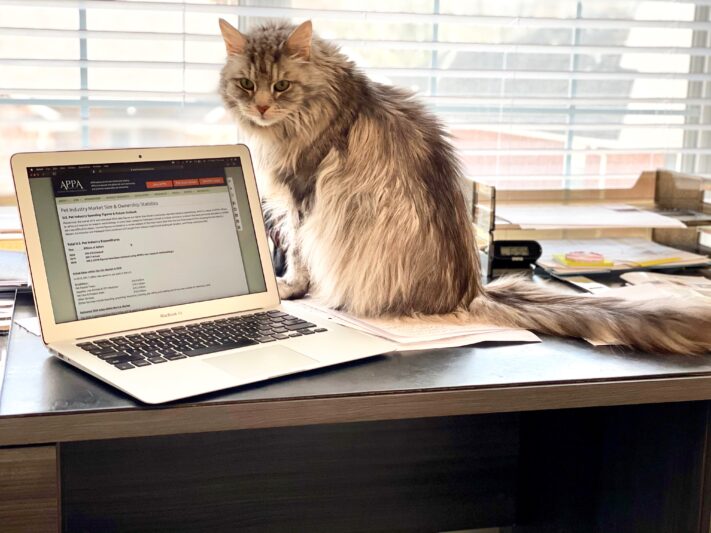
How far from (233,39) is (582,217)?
0.85 meters

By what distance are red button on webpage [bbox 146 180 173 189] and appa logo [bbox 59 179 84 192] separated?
99 millimetres

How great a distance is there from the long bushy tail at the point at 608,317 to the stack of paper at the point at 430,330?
4cm

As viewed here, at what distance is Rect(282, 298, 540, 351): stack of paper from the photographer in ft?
4.35

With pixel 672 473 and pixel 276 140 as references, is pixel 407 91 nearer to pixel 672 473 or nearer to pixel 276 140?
pixel 276 140

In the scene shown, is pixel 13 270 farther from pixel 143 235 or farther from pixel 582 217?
pixel 582 217

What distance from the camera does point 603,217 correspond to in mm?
1944

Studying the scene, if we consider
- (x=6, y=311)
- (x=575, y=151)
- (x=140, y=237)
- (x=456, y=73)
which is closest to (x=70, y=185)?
(x=140, y=237)

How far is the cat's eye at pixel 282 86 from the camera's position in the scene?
1465 millimetres

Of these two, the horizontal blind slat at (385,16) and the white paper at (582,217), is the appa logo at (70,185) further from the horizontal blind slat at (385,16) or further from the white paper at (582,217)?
Result: the white paper at (582,217)

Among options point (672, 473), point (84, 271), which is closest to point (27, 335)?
point (84, 271)

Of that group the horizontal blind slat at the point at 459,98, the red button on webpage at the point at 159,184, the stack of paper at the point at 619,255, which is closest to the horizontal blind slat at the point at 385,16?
the horizontal blind slat at the point at 459,98

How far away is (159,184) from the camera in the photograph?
4.43 feet

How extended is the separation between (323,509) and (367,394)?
716mm

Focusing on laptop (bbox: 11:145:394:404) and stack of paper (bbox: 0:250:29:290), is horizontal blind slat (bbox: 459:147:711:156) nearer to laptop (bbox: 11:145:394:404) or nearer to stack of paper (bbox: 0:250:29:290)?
laptop (bbox: 11:145:394:404)
